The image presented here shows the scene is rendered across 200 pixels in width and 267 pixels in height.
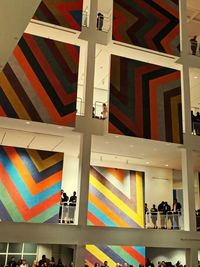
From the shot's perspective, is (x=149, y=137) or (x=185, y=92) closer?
(x=149, y=137)

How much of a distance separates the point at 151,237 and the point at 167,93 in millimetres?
6915

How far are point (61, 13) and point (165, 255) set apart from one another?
14402mm

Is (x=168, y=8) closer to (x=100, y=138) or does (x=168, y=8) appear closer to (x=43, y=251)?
(x=100, y=138)

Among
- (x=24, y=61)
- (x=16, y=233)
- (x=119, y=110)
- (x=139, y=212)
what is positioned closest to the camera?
(x=16, y=233)

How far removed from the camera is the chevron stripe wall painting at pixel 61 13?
555 inches

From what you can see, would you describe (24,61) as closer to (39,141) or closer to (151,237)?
(39,141)

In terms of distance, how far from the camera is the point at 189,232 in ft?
45.6

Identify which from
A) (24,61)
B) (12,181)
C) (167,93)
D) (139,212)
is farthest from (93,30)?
(139,212)

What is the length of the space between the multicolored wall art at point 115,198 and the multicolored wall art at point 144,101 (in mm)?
5297

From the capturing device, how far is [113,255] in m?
18.0

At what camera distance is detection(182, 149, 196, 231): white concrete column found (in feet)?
46.3

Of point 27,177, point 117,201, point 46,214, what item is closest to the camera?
point 46,214

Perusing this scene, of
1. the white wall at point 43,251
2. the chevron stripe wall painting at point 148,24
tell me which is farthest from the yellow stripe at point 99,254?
the chevron stripe wall painting at point 148,24

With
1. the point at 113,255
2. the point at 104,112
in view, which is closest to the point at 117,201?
the point at 113,255
